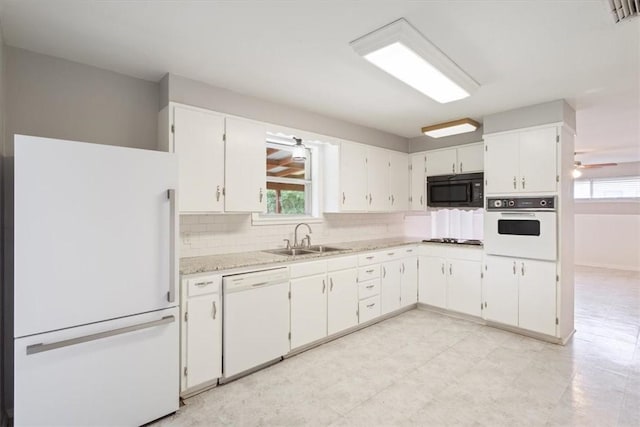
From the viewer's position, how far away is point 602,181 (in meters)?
8.09

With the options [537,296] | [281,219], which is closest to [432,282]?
[537,296]

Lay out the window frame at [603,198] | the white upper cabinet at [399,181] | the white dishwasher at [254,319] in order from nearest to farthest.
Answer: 1. the white dishwasher at [254,319]
2. the white upper cabinet at [399,181]
3. the window frame at [603,198]

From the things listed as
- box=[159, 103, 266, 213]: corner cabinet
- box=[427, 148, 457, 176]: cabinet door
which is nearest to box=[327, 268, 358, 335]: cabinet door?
box=[159, 103, 266, 213]: corner cabinet

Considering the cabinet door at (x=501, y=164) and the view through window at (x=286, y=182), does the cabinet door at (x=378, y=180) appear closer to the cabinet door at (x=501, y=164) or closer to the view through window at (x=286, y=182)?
the view through window at (x=286, y=182)

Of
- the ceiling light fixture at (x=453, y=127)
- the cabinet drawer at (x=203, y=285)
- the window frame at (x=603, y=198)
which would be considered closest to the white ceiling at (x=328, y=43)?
the ceiling light fixture at (x=453, y=127)

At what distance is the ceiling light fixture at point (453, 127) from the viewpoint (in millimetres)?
3947

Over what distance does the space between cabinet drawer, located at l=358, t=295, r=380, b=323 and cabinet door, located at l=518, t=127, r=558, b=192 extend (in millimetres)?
2102

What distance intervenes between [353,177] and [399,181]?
3.38ft

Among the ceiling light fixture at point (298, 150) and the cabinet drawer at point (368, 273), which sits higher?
the ceiling light fixture at point (298, 150)

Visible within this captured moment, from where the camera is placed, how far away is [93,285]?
194cm

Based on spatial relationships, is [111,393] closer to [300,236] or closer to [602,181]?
[300,236]

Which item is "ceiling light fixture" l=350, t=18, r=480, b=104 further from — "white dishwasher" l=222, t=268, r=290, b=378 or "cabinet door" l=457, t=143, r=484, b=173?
"white dishwasher" l=222, t=268, r=290, b=378

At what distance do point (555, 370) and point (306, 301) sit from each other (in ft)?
7.48

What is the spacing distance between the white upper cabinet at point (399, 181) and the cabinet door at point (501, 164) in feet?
4.18
